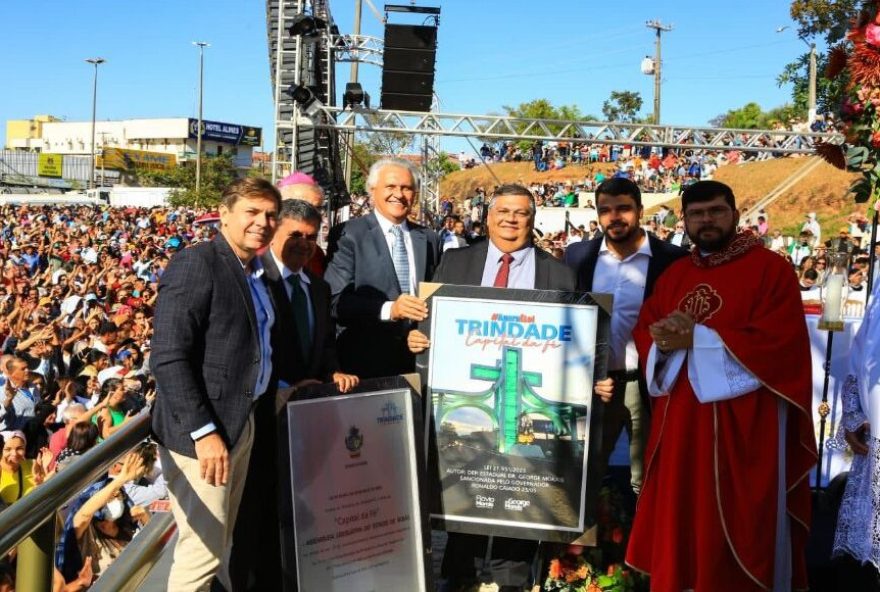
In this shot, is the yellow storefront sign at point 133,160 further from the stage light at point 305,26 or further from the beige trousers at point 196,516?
the beige trousers at point 196,516

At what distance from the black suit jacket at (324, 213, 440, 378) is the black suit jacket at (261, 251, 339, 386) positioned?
0.31 metres

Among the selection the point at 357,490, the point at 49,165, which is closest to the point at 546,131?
the point at 357,490

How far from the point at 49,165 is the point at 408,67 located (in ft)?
276

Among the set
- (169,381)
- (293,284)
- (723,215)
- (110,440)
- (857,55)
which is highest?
(857,55)

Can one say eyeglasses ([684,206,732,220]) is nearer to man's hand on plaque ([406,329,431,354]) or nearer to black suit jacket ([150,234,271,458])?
man's hand on plaque ([406,329,431,354])

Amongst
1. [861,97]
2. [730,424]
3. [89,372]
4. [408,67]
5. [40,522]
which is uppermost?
[408,67]

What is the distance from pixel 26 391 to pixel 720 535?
7.35 m

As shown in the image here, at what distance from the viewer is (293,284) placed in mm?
3861

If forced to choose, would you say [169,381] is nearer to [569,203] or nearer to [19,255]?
[19,255]

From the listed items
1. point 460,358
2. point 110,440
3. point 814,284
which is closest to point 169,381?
point 110,440

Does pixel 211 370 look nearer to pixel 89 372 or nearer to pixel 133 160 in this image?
pixel 89 372

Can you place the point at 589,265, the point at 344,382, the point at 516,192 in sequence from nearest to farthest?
the point at 344,382 < the point at 516,192 < the point at 589,265

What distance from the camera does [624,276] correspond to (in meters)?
4.42

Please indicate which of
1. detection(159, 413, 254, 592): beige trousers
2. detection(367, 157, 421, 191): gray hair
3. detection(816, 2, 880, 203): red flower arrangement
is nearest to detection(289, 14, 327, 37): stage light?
detection(367, 157, 421, 191): gray hair
